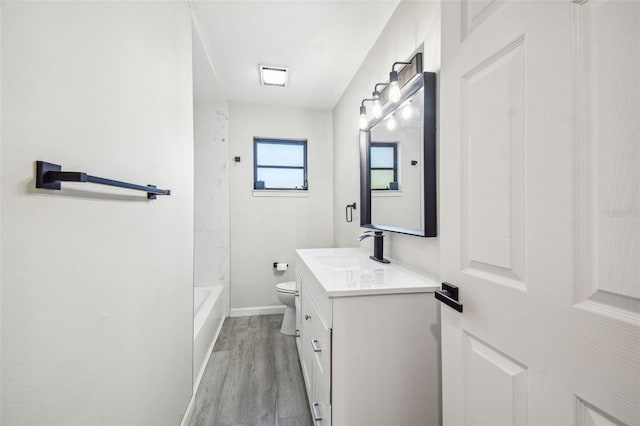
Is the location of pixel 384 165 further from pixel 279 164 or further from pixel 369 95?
pixel 279 164

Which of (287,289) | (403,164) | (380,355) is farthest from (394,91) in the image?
Answer: (287,289)

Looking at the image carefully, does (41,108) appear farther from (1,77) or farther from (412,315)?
(412,315)

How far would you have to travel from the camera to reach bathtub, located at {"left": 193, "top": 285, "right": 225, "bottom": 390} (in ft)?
6.51

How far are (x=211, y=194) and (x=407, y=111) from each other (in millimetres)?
2300

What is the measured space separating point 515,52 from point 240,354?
2581mm

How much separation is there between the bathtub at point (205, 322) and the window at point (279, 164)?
1.28 meters

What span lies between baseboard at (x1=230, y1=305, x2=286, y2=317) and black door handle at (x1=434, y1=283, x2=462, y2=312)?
105 inches

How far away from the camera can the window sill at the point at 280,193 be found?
10.7 feet

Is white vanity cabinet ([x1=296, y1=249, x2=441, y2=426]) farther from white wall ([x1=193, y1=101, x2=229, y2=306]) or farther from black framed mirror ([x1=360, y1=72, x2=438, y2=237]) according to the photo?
white wall ([x1=193, y1=101, x2=229, y2=306])

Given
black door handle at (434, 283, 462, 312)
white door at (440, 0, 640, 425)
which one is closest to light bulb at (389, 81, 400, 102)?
white door at (440, 0, 640, 425)

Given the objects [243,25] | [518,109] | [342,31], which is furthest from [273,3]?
[518,109]

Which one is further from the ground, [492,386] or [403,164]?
[403,164]

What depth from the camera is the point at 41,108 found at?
589 millimetres

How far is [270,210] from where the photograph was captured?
10.8 ft
